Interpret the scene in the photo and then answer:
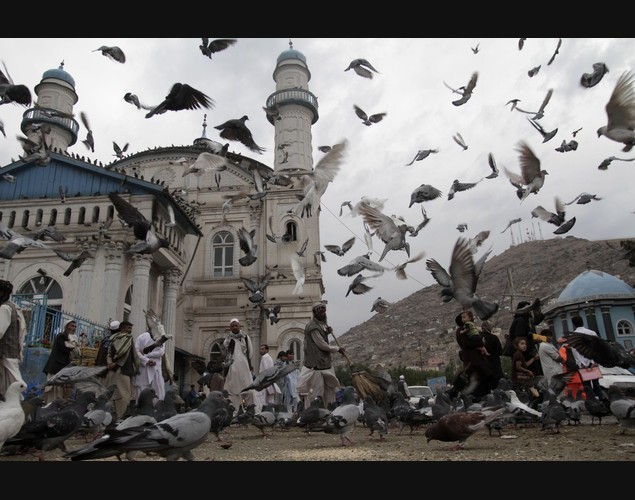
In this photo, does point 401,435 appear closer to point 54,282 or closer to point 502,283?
point 54,282

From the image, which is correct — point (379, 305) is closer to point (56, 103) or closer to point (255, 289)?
point (255, 289)

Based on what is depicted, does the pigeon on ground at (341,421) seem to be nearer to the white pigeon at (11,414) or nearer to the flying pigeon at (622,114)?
the white pigeon at (11,414)

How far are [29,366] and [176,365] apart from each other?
39.1ft

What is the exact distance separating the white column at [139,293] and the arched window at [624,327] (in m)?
19.5

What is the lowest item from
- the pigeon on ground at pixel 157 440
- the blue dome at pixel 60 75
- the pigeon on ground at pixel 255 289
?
the pigeon on ground at pixel 157 440

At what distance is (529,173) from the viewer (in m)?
8.09

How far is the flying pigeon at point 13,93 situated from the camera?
8.01 m

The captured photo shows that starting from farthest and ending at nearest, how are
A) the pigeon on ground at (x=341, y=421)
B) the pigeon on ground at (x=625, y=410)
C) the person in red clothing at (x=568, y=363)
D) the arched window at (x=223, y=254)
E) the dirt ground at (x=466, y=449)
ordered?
the arched window at (x=223, y=254) < the person in red clothing at (x=568, y=363) < the pigeon on ground at (x=341, y=421) < the pigeon on ground at (x=625, y=410) < the dirt ground at (x=466, y=449)

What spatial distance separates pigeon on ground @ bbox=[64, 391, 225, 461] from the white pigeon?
555 mm

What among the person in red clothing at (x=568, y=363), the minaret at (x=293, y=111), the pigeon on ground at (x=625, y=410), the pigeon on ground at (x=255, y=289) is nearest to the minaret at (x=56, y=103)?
the minaret at (x=293, y=111)

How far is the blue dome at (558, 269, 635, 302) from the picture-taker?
2102 centimetres

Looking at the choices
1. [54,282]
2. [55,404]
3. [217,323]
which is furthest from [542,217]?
[217,323]

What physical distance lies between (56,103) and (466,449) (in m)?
25.9

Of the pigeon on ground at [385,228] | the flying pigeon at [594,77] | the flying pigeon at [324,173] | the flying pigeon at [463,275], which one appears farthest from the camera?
the flying pigeon at [324,173]
